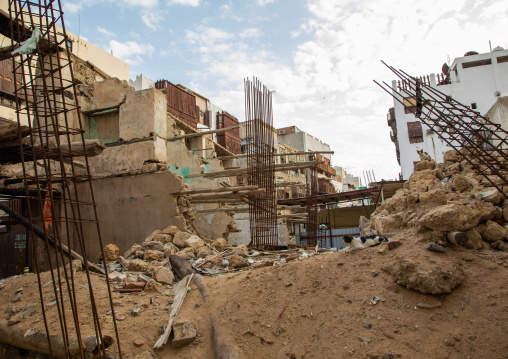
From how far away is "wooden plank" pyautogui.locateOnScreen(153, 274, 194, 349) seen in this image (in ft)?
14.1

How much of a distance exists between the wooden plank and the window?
31.7 meters

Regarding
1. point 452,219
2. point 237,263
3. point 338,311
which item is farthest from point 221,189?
point 452,219

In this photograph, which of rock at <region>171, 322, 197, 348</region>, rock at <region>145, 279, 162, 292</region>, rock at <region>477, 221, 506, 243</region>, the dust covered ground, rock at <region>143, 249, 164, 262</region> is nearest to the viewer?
the dust covered ground

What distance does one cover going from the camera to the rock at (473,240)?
4449mm

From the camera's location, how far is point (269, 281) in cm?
505

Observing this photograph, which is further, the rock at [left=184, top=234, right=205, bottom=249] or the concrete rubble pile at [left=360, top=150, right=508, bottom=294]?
the rock at [left=184, top=234, right=205, bottom=249]

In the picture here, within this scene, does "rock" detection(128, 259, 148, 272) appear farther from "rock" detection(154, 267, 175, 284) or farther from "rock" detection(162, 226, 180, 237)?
"rock" detection(162, 226, 180, 237)

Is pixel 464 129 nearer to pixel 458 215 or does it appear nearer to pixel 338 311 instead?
pixel 458 215

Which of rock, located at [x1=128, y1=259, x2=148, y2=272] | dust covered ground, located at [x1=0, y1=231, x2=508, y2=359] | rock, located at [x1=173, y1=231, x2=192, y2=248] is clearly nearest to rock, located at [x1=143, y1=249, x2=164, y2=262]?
rock, located at [x1=128, y1=259, x2=148, y2=272]

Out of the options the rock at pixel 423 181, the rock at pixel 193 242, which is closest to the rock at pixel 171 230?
the rock at pixel 193 242

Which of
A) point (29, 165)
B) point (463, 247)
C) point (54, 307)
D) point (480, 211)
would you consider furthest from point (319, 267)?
point (29, 165)

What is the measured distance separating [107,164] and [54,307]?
Result: 20.2ft

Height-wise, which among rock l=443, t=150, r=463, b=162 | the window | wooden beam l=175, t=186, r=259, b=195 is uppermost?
the window

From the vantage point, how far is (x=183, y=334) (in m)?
4.34
